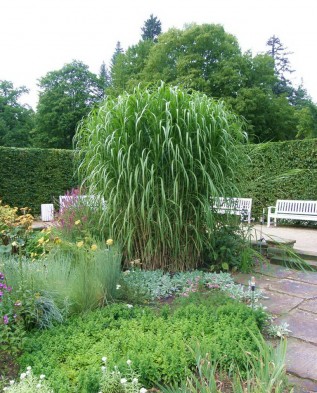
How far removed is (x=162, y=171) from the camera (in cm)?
282

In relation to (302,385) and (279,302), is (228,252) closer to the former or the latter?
(279,302)

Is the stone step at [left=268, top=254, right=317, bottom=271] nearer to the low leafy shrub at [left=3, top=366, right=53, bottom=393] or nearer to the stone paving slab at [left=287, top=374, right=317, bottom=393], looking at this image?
the stone paving slab at [left=287, top=374, right=317, bottom=393]

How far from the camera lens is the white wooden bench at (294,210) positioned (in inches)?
278

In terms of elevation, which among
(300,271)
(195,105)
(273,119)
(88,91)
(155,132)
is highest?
(88,91)

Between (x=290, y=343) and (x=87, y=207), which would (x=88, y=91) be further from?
(x=290, y=343)

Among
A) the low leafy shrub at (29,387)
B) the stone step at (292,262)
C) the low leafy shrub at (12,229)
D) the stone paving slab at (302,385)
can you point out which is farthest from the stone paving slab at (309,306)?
the low leafy shrub at (12,229)

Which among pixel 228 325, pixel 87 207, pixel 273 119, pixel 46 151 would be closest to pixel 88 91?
pixel 273 119

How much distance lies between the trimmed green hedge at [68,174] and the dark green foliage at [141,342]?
5575mm

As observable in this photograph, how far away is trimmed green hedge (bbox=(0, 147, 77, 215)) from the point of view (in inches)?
334

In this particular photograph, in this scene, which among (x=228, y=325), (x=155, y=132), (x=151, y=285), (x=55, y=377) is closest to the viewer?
(x=55, y=377)

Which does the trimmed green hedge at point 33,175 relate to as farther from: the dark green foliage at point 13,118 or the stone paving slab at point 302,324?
the dark green foliage at point 13,118

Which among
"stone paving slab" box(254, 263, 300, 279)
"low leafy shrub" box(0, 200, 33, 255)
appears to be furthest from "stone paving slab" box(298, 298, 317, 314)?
"low leafy shrub" box(0, 200, 33, 255)

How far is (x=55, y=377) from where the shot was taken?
133cm

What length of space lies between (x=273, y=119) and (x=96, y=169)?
1432 centimetres
